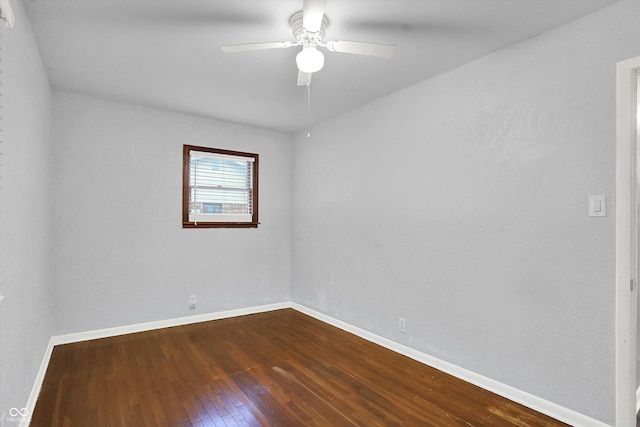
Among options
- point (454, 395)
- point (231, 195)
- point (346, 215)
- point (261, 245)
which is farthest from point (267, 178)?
point (454, 395)

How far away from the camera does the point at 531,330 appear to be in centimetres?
235

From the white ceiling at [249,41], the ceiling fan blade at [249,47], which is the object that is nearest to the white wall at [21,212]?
the white ceiling at [249,41]

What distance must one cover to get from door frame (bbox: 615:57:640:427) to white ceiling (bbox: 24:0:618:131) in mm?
566

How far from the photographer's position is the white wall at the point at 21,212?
1.69m

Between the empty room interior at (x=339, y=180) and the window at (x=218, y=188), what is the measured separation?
60 millimetres

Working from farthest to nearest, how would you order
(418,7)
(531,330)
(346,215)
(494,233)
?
(346,215) < (494,233) < (531,330) < (418,7)

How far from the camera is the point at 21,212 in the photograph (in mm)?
2074

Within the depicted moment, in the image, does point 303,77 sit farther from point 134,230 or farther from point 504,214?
point 134,230

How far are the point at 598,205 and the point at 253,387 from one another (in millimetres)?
2622

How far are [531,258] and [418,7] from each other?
70.9 inches

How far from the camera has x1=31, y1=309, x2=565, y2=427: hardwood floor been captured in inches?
86.1

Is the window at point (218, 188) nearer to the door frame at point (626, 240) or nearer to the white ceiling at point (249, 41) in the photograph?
the white ceiling at point (249, 41)

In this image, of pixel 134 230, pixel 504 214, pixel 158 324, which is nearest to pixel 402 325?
pixel 504 214

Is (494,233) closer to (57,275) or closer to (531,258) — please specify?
(531,258)
